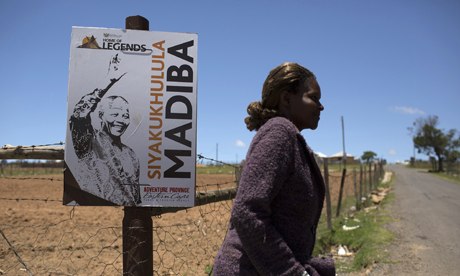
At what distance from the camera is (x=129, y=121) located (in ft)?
7.84

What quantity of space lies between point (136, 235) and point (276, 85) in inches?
55.9

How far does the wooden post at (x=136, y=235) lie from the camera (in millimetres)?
2475

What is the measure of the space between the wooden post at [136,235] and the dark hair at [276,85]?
46.1 inches

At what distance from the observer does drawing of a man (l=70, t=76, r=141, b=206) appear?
2.37 meters

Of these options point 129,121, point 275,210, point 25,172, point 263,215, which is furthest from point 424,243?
point 25,172

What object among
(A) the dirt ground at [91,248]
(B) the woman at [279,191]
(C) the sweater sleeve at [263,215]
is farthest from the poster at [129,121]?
(A) the dirt ground at [91,248]

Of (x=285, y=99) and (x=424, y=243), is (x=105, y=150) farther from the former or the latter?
(x=424, y=243)

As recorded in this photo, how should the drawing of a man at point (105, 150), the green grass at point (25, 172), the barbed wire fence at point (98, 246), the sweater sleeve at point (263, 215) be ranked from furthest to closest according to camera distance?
1. the green grass at point (25, 172)
2. the barbed wire fence at point (98, 246)
3. the drawing of a man at point (105, 150)
4. the sweater sleeve at point (263, 215)

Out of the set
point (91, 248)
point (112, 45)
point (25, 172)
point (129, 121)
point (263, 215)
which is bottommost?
point (25, 172)

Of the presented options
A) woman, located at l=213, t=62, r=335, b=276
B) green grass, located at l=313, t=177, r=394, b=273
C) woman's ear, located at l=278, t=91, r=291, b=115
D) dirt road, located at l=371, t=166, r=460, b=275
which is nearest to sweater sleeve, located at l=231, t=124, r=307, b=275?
woman, located at l=213, t=62, r=335, b=276

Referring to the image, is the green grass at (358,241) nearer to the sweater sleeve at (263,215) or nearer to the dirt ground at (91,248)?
the dirt ground at (91,248)

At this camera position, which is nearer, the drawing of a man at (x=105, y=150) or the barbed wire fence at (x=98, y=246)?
the drawing of a man at (x=105, y=150)

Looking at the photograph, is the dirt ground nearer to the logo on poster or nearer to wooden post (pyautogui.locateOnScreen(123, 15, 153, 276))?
wooden post (pyautogui.locateOnScreen(123, 15, 153, 276))

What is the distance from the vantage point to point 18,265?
5.39m
